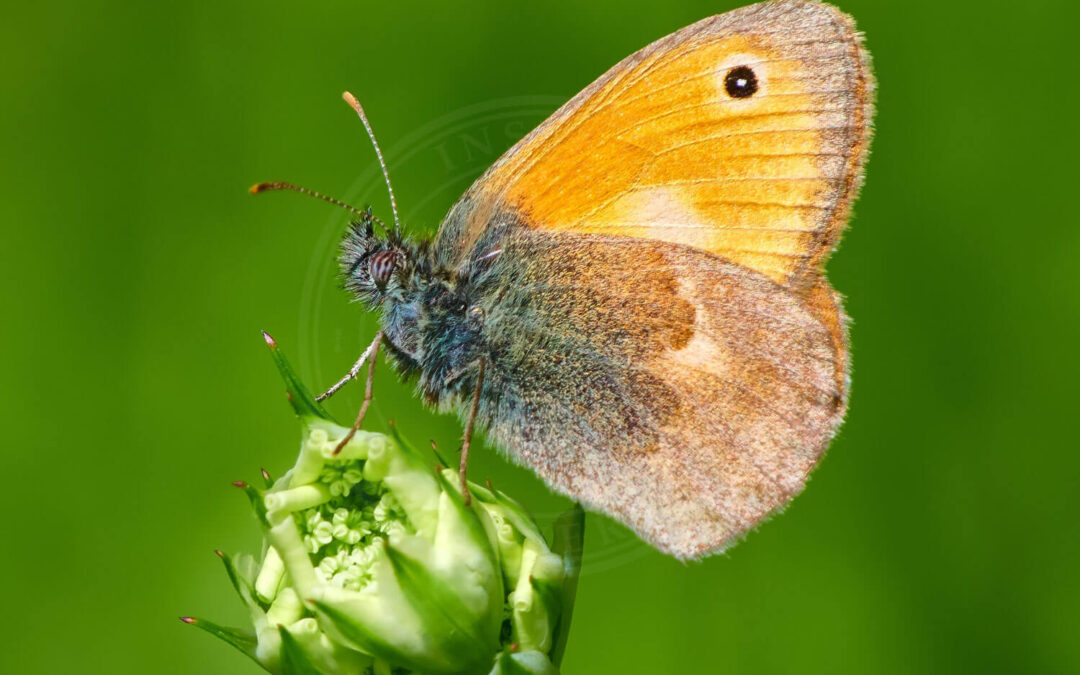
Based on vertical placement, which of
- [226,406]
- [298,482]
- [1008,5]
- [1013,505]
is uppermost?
[1008,5]

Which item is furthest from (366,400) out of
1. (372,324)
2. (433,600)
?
(372,324)

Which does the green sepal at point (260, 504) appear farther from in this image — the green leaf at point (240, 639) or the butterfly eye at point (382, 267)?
the butterfly eye at point (382, 267)

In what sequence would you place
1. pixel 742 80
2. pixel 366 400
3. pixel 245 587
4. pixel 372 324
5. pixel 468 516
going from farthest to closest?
pixel 372 324 < pixel 742 80 < pixel 366 400 < pixel 245 587 < pixel 468 516

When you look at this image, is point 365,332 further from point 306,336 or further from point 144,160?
point 144,160

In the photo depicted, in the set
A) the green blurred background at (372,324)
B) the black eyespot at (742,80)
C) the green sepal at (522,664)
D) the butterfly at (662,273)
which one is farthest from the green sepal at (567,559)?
the green blurred background at (372,324)

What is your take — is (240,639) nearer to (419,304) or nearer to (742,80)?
(419,304)

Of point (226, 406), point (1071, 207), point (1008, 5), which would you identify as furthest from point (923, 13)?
point (226, 406)

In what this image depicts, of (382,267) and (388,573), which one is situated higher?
(382,267)
